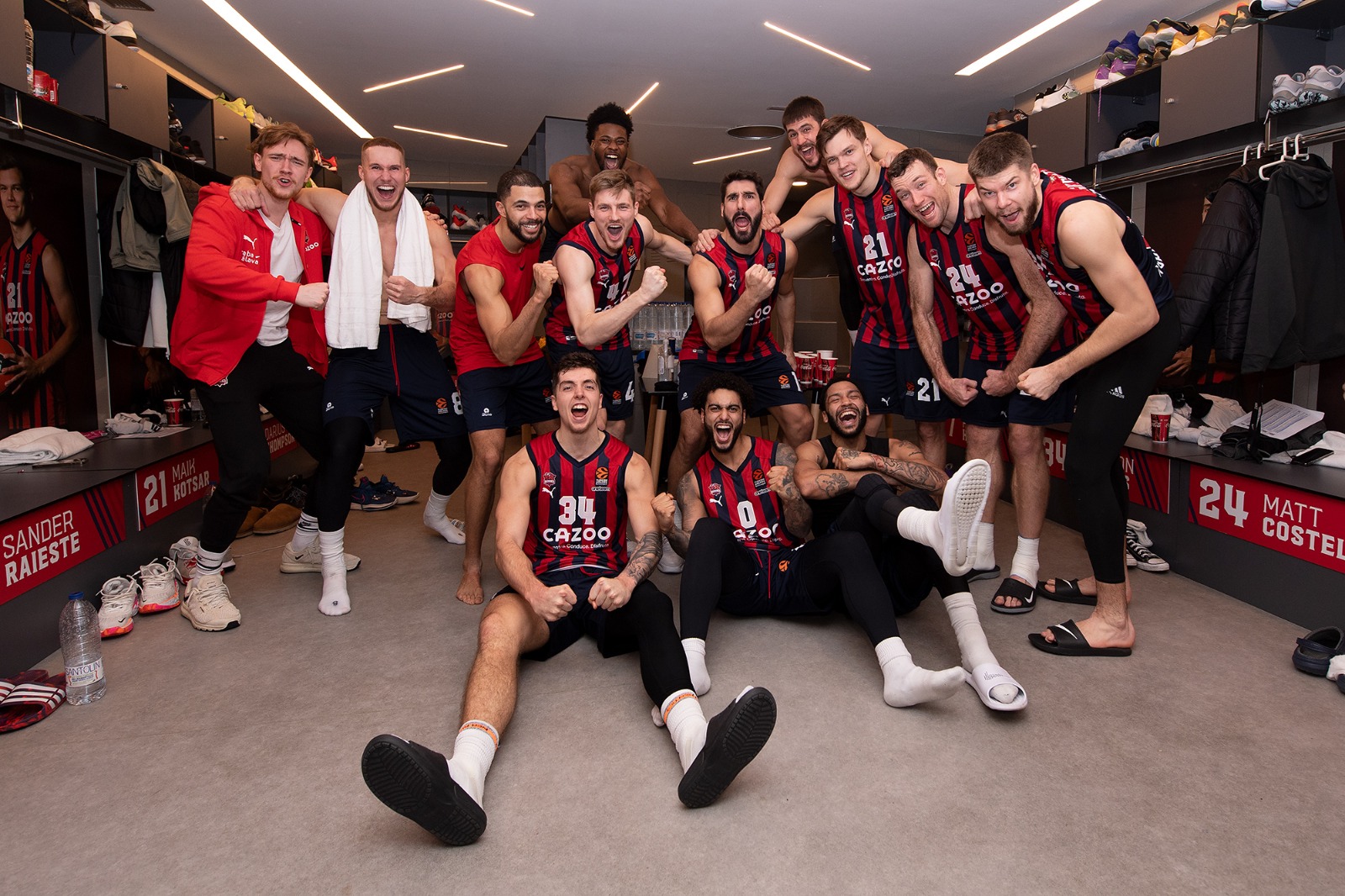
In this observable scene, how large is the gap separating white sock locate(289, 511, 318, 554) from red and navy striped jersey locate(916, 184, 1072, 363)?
2.57 m

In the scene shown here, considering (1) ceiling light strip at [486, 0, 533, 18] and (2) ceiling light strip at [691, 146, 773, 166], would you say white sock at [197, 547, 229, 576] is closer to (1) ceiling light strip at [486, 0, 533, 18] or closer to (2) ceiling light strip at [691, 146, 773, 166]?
(1) ceiling light strip at [486, 0, 533, 18]

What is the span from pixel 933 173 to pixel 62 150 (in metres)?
3.70

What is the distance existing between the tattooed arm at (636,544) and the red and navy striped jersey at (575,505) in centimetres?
4

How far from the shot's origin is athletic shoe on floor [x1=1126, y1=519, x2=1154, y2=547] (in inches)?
132

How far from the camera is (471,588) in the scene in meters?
3.06

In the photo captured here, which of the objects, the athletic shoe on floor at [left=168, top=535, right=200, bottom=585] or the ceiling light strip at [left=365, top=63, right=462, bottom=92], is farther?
the ceiling light strip at [left=365, top=63, right=462, bottom=92]

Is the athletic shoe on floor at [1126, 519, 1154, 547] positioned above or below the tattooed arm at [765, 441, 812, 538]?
below

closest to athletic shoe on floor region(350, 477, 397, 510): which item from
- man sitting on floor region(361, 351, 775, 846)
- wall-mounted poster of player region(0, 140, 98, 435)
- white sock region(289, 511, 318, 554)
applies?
white sock region(289, 511, 318, 554)

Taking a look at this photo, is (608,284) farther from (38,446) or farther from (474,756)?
(38,446)

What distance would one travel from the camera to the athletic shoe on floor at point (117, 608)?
2.71 meters

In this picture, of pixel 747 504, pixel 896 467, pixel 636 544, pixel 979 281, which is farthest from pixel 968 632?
pixel 979 281

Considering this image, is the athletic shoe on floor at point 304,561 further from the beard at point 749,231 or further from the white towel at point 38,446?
the beard at point 749,231

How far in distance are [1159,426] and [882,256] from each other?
1.44 m

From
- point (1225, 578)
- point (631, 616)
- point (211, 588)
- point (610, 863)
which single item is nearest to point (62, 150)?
point (211, 588)
